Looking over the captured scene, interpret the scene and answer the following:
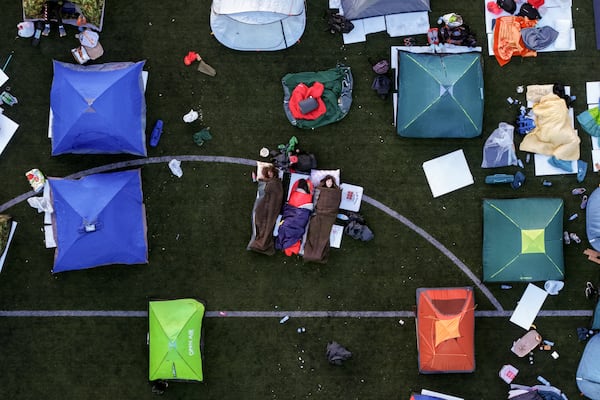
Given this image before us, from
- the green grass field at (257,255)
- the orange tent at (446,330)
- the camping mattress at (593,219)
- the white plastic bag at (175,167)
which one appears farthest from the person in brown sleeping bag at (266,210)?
the camping mattress at (593,219)

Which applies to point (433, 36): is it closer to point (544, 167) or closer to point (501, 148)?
point (501, 148)

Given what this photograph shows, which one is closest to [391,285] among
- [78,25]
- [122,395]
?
[122,395]

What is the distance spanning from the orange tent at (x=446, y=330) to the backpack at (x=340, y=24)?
202 inches

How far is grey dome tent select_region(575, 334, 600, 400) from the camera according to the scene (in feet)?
31.1

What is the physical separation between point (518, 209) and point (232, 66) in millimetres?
6025

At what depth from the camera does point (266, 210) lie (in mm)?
9578

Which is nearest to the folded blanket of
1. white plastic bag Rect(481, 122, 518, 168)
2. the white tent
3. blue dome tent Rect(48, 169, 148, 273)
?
white plastic bag Rect(481, 122, 518, 168)

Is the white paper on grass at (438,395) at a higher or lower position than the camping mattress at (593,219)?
lower

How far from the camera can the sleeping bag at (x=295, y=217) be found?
9531mm

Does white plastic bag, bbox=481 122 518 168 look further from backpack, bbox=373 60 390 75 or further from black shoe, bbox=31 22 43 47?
black shoe, bbox=31 22 43 47

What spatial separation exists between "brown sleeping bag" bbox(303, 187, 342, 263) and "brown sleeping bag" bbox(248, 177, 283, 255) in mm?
703

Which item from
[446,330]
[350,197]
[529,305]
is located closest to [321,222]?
[350,197]

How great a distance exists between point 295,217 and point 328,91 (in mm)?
2439

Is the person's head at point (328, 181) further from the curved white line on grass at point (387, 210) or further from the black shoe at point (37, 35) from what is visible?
the black shoe at point (37, 35)
